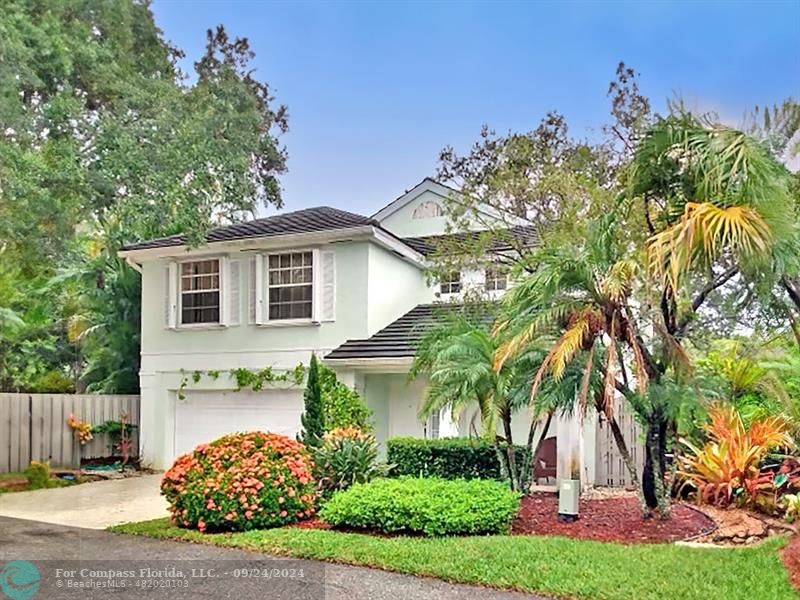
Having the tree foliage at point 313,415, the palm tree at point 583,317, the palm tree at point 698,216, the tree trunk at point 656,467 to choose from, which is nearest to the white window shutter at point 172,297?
the tree foliage at point 313,415

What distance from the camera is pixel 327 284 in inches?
633

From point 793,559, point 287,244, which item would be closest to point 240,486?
point 793,559

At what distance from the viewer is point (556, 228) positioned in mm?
13375

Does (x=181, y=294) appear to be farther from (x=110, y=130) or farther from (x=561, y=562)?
(x=561, y=562)

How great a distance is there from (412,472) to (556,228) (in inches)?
201

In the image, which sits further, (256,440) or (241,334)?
(241,334)

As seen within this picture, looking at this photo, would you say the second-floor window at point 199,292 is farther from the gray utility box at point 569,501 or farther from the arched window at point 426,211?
the gray utility box at point 569,501

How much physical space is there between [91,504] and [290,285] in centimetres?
621

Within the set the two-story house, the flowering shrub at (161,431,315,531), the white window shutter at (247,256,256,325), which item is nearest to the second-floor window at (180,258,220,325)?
the two-story house

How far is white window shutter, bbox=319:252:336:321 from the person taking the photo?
52.6 ft

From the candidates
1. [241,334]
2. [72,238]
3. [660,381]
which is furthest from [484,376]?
[72,238]

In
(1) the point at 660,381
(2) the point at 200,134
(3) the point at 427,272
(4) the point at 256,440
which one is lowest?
(4) the point at 256,440

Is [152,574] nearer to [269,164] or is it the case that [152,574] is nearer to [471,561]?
[471,561]

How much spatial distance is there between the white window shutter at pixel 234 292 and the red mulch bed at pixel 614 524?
28.5 ft
